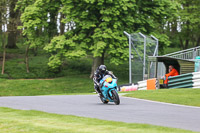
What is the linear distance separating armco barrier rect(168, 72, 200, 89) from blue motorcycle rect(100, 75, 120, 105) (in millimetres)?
8555

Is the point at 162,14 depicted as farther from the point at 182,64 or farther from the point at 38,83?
the point at 182,64

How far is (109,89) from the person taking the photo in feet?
49.1

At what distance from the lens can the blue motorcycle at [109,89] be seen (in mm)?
14836

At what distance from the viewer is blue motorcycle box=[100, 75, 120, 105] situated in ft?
48.7

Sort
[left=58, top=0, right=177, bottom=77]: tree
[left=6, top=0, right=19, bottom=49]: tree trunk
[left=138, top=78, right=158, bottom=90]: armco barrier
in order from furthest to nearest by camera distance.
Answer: [left=6, top=0, right=19, bottom=49]: tree trunk, [left=58, top=0, right=177, bottom=77]: tree, [left=138, top=78, right=158, bottom=90]: armco barrier

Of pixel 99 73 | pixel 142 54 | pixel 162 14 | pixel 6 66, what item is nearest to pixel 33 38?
pixel 6 66

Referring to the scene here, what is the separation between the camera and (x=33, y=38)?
126 feet

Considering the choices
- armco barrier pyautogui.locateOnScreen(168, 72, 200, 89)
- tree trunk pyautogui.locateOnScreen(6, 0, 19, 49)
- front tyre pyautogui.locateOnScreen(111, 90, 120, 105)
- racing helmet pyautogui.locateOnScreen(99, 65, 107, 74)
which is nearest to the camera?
front tyre pyautogui.locateOnScreen(111, 90, 120, 105)

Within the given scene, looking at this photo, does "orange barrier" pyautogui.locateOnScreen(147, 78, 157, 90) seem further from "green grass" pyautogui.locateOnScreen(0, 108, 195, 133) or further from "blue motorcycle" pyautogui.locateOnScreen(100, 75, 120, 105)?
"green grass" pyautogui.locateOnScreen(0, 108, 195, 133)

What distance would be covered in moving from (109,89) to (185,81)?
30.8 ft

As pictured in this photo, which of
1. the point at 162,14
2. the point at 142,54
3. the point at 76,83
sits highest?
the point at 162,14

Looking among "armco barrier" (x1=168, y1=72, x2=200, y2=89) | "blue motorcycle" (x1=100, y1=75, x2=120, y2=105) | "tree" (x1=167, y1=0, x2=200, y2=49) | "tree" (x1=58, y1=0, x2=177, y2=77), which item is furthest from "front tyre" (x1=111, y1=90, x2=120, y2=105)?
"tree" (x1=167, y1=0, x2=200, y2=49)

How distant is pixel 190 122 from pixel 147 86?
16.0m

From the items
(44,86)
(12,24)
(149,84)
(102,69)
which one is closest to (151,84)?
(149,84)
